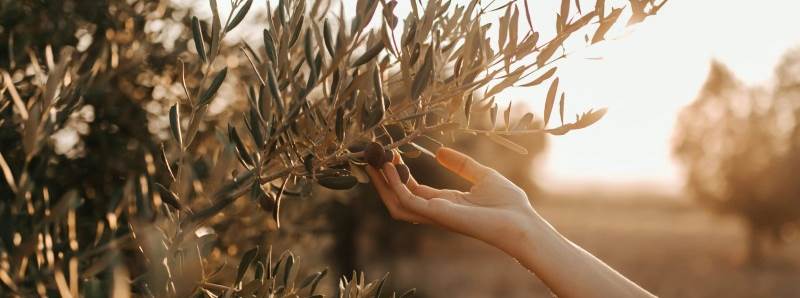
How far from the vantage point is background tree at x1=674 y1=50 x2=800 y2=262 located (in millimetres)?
30969

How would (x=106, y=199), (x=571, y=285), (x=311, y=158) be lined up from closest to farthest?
(x=311, y=158) < (x=571, y=285) < (x=106, y=199)

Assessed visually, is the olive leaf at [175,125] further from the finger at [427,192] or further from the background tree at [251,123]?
the finger at [427,192]

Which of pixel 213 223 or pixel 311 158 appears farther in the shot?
pixel 213 223

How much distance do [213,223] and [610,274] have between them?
1.99m

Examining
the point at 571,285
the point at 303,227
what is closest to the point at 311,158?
the point at 571,285

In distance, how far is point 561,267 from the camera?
92.0 inches

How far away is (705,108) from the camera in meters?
32.9

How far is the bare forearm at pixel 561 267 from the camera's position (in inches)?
91.7

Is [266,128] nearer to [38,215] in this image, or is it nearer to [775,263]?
[38,215]

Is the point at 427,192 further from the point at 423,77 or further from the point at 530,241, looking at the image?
the point at 423,77

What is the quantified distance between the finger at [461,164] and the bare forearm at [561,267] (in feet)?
0.77

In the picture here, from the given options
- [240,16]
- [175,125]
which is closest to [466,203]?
[240,16]

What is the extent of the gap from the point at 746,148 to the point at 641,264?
745 centimetres

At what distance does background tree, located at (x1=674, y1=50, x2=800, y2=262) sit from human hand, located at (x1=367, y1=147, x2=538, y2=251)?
32582mm
